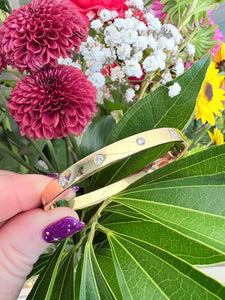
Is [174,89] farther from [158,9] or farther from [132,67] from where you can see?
[158,9]

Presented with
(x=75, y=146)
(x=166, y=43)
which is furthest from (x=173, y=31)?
(x=75, y=146)

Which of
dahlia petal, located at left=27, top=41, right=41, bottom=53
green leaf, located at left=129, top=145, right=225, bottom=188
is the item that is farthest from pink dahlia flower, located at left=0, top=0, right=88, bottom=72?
green leaf, located at left=129, top=145, right=225, bottom=188

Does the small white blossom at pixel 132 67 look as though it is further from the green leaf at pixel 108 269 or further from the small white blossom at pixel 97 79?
the green leaf at pixel 108 269

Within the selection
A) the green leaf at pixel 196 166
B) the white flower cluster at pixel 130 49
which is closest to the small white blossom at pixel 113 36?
the white flower cluster at pixel 130 49

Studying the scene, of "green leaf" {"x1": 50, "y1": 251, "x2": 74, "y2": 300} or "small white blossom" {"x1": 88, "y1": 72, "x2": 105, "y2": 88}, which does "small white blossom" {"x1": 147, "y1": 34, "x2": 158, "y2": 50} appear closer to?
"small white blossom" {"x1": 88, "y1": 72, "x2": 105, "y2": 88}

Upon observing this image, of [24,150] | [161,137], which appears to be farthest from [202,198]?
[24,150]

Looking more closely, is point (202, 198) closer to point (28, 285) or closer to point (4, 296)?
point (4, 296)
